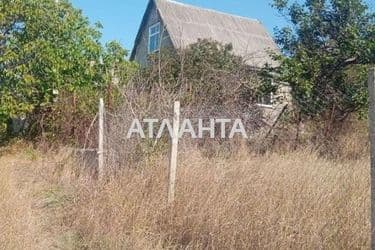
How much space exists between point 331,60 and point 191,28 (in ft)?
46.1

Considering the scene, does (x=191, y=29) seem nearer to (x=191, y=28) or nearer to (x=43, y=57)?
(x=191, y=28)

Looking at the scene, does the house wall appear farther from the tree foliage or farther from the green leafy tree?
the green leafy tree

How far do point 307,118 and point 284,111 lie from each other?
1.98 ft

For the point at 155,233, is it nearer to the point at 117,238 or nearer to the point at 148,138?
the point at 117,238

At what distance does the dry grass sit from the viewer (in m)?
3.70

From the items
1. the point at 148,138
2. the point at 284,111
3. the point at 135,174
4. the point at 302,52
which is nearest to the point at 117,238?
the point at 135,174

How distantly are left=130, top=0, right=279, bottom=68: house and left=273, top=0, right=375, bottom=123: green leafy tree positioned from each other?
1104 cm

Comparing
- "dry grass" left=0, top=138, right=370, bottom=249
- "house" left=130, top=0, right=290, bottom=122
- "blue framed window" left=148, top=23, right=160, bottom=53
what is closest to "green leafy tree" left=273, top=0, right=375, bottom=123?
"dry grass" left=0, top=138, right=370, bottom=249

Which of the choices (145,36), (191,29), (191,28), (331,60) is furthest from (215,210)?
(145,36)

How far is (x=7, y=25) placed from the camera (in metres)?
11.4

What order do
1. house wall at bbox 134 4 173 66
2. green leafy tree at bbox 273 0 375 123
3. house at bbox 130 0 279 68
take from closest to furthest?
green leafy tree at bbox 273 0 375 123
house at bbox 130 0 279 68
house wall at bbox 134 4 173 66

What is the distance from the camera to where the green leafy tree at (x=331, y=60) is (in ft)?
32.7

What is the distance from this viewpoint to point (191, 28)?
76.5 ft

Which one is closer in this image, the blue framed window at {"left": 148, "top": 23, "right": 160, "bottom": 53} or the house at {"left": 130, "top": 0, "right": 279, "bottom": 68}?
the house at {"left": 130, "top": 0, "right": 279, "bottom": 68}
